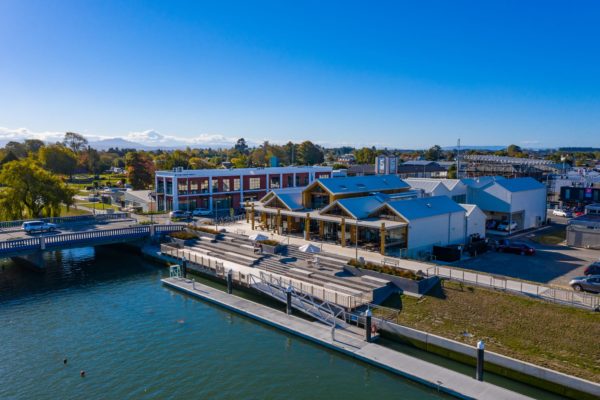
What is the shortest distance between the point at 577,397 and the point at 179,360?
60.7ft

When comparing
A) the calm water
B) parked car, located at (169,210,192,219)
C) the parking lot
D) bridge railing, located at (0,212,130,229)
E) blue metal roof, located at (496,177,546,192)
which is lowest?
the calm water

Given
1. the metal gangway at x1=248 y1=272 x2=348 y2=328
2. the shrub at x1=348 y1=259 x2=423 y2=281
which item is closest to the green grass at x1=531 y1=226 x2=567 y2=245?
the shrub at x1=348 y1=259 x2=423 y2=281

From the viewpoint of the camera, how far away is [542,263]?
36.2 m

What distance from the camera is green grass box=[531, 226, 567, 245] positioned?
46031mm

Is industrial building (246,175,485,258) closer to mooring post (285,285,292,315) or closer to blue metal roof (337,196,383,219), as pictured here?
blue metal roof (337,196,383,219)

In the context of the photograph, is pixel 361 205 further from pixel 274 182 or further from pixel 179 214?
pixel 274 182

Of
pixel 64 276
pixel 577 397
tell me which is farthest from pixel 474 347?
pixel 64 276

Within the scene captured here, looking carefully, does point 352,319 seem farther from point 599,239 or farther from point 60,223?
point 60,223

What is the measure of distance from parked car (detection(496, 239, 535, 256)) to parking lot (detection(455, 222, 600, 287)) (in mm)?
540

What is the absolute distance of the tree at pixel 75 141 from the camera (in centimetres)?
15712

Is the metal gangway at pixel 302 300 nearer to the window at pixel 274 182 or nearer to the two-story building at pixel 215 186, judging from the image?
the two-story building at pixel 215 186

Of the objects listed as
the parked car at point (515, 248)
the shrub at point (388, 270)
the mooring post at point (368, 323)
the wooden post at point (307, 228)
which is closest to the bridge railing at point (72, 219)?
the wooden post at point (307, 228)

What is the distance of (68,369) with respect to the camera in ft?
74.9

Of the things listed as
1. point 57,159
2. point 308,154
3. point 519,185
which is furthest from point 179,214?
point 308,154
